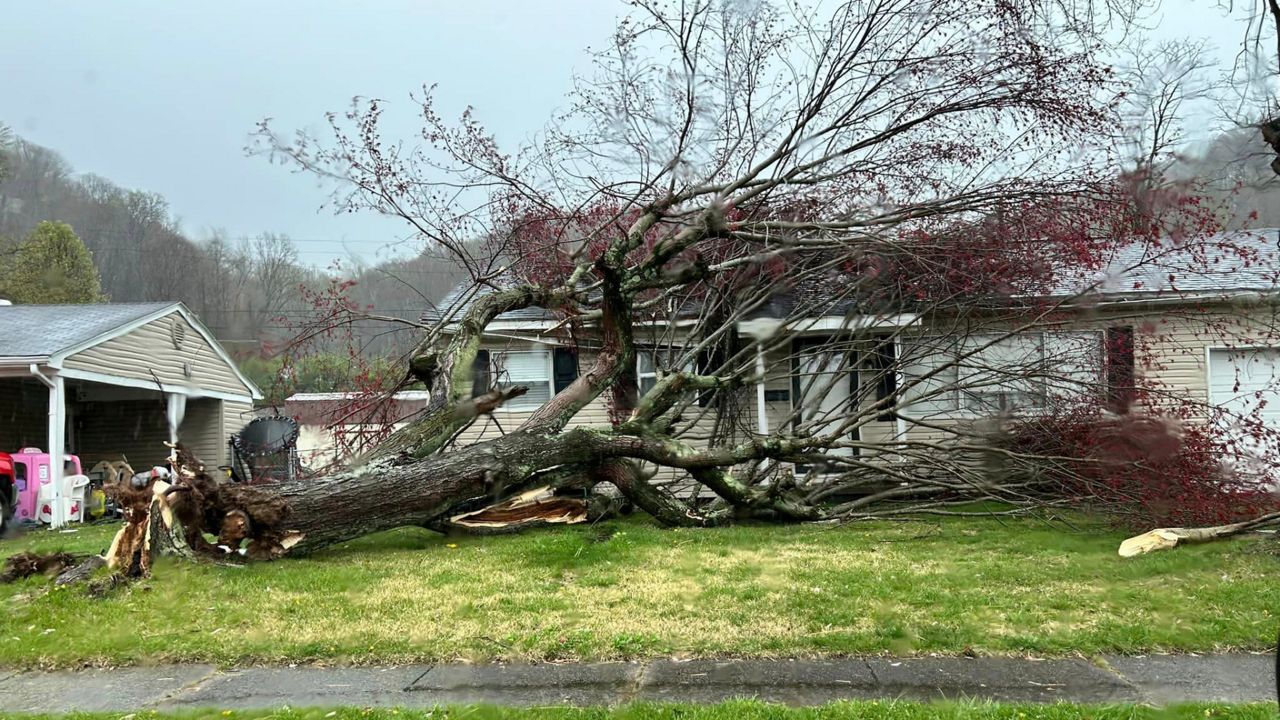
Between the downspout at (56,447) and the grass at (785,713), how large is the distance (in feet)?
35.7

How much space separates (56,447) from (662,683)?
12.5 m

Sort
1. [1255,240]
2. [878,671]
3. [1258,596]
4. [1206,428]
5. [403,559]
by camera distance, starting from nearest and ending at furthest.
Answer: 1. [878,671]
2. [1258,596]
3. [403,559]
4. [1206,428]
5. [1255,240]

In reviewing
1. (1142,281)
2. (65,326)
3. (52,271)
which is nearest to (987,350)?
(1142,281)

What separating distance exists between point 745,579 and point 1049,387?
5701 mm

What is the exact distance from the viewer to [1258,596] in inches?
225

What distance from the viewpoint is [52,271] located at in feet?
77.8

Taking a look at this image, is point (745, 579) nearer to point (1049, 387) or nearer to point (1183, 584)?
point (1183, 584)

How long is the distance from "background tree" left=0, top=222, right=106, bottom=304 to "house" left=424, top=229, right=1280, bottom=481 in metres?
16.3

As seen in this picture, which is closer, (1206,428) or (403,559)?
(403,559)

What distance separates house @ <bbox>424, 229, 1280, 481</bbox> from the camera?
34.2ft

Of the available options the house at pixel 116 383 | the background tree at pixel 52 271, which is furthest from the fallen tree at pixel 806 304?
the background tree at pixel 52 271

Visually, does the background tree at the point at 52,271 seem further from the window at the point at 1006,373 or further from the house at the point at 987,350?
the window at the point at 1006,373

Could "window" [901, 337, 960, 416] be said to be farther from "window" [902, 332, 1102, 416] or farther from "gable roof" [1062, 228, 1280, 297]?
"gable roof" [1062, 228, 1280, 297]

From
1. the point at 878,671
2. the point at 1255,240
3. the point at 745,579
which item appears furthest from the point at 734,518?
the point at 1255,240
